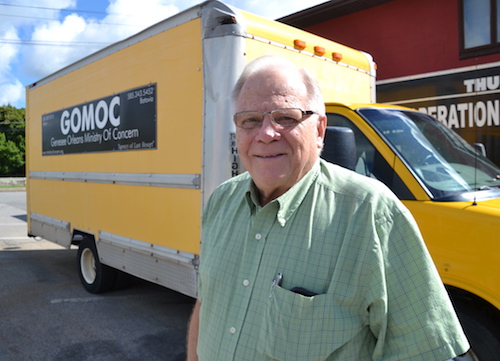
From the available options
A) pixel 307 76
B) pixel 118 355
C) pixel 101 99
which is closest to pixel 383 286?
pixel 307 76

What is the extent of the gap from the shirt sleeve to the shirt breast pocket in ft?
0.27

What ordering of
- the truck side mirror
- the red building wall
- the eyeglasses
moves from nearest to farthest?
1. the eyeglasses
2. the truck side mirror
3. the red building wall

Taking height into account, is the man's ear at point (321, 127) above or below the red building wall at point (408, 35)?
below

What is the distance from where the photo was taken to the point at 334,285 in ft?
4.39

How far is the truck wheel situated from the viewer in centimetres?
584

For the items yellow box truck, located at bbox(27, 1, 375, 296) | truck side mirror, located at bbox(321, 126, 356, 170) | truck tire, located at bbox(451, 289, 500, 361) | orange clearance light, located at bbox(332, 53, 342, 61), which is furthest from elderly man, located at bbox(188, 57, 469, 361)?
orange clearance light, located at bbox(332, 53, 342, 61)

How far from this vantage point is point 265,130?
1596 mm

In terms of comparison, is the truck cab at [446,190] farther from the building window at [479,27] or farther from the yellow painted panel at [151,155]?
the building window at [479,27]

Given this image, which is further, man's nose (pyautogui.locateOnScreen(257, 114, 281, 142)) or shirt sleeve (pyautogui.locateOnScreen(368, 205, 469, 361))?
man's nose (pyautogui.locateOnScreen(257, 114, 281, 142))

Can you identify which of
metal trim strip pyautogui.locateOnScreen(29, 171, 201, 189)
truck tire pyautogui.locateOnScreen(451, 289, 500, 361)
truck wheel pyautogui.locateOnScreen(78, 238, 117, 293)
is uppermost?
metal trim strip pyautogui.locateOnScreen(29, 171, 201, 189)

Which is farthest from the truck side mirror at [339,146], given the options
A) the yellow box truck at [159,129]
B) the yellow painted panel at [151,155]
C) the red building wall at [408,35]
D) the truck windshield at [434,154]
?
the red building wall at [408,35]

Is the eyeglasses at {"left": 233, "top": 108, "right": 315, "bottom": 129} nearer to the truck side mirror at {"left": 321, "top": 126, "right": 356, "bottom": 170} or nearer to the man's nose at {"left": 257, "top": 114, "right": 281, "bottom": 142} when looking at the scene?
the man's nose at {"left": 257, "top": 114, "right": 281, "bottom": 142}

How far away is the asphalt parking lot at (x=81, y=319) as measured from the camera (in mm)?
4354

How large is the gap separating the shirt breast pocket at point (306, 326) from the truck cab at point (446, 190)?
1658mm
